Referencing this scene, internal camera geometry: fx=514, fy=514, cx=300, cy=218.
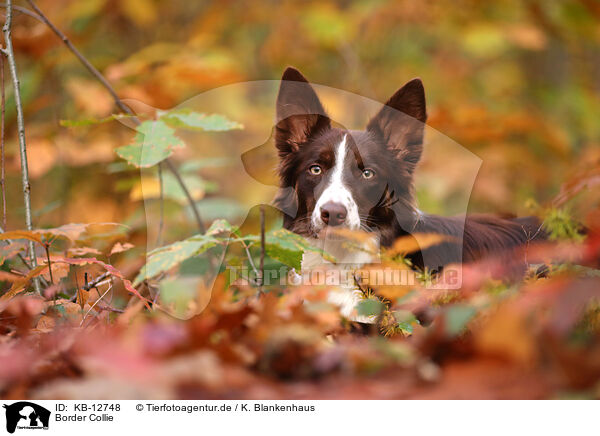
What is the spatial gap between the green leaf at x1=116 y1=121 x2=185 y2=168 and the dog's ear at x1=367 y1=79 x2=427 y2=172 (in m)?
0.85

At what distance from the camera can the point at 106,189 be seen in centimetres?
499

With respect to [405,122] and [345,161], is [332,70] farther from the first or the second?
[345,161]

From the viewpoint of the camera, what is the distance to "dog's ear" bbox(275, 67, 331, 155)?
211cm

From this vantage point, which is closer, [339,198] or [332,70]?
[339,198]

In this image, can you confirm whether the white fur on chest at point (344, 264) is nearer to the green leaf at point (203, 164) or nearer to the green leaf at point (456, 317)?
the green leaf at point (456, 317)

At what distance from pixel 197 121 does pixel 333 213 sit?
2.30 ft

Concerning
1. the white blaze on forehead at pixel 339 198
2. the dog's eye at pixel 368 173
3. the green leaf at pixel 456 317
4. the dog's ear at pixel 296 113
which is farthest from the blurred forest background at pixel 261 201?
the dog's eye at pixel 368 173

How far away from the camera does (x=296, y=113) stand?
2.21 meters

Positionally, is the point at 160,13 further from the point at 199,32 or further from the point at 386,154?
the point at 386,154

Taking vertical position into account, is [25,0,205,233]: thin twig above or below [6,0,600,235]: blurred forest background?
below

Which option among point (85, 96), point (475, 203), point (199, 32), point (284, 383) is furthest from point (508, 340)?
point (199, 32)

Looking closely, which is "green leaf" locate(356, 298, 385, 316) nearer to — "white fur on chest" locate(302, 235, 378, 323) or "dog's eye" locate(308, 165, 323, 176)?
"white fur on chest" locate(302, 235, 378, 323)

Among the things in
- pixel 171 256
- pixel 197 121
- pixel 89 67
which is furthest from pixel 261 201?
pixel 89 67
